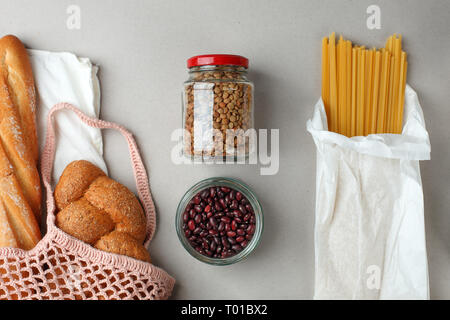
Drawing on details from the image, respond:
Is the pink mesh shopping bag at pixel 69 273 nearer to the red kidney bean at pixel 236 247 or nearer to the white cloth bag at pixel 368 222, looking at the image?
the red kidney bean at pixel 236 247

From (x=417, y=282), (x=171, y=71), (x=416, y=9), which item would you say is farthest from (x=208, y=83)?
(x=417, y=282)

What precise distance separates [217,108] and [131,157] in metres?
0.30

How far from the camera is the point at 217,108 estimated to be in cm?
84

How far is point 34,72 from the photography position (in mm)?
976

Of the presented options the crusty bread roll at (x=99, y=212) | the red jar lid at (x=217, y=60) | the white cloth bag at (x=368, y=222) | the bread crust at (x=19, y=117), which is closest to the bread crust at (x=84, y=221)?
the crusty bread roll at (x=99, y=212)

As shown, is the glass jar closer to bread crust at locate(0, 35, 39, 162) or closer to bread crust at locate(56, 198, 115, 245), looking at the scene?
bread crust at locate(56, 198, 115, 245)

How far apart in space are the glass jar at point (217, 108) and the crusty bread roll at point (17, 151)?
16.5 inches

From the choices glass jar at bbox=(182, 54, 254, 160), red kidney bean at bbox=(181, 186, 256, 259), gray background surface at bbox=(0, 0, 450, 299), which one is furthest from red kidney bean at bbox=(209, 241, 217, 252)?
glass jar at bbox=(182, 54, 254, 160)

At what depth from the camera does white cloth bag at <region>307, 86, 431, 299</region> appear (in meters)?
0.92

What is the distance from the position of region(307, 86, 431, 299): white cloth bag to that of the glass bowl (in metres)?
0.16

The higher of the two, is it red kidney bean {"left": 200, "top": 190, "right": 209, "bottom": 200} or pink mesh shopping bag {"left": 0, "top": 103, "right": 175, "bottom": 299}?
red kidney bean {"left": 200, "top": 190, "right": 209, "bottom": 200}

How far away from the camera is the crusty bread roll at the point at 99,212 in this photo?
871 millimetres
